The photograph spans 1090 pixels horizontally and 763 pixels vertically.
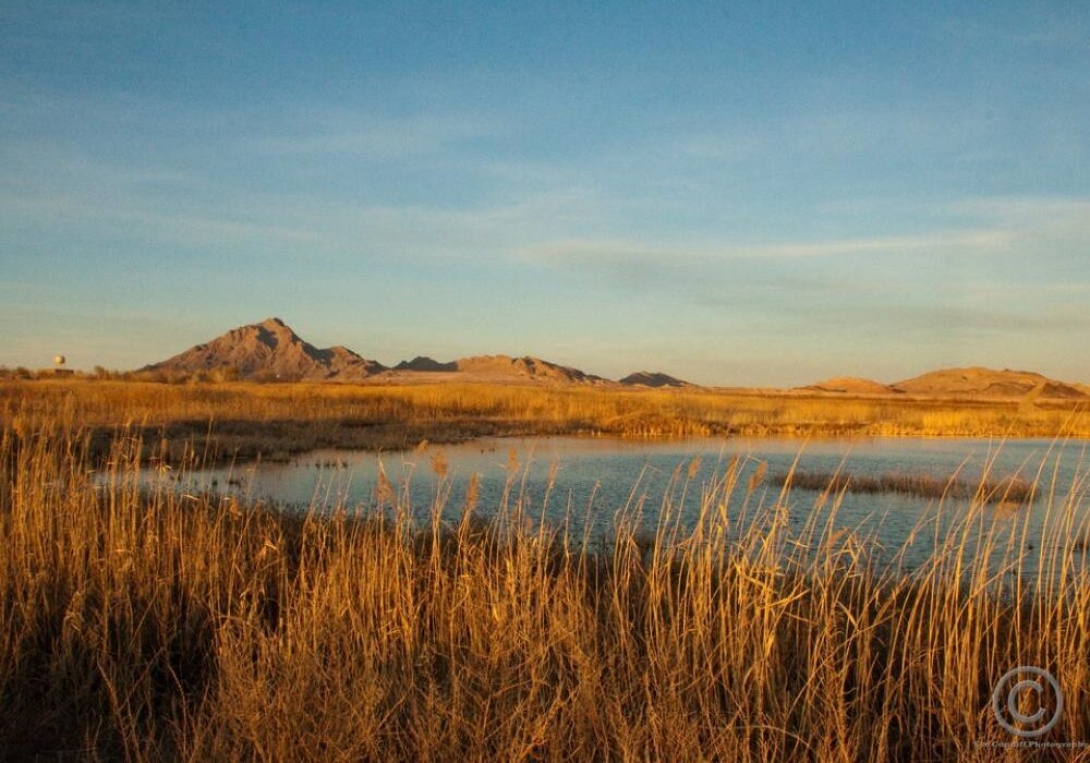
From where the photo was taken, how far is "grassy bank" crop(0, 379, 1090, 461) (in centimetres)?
2302

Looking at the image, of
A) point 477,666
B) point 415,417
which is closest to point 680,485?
point 477,666

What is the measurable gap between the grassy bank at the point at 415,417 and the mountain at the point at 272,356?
354 ft

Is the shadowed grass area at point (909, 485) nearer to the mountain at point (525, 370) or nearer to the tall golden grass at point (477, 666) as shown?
the tall golden grass at point (477, 666)

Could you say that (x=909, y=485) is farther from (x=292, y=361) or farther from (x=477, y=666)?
(x=292, y=361)

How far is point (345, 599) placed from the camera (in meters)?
5.07

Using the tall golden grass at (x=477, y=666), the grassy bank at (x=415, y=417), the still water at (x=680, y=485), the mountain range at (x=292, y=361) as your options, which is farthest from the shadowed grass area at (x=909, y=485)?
the mountain range at (x=292, y=361)

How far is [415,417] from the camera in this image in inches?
1233

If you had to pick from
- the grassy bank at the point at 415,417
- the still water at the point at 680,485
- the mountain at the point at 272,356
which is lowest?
the still water at the point at 680,485

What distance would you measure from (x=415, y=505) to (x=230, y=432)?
1428 cm

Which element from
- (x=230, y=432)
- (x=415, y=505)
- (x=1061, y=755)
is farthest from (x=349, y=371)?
(x=1061, y=755)

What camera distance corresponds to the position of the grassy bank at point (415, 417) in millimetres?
23016

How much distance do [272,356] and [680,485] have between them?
5955 inches

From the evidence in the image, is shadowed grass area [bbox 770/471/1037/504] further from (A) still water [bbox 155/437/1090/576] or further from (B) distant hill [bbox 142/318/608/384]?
(B) distant hill [bbox 142/318/608/384]

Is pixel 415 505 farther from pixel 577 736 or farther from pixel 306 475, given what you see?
pixel 577 736
